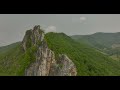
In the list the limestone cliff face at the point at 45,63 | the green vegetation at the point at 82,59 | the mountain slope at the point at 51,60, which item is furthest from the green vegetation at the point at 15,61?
the green vegetation at the point at 82,59

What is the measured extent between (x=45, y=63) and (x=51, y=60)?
6.18 ft

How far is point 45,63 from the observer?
4472cm

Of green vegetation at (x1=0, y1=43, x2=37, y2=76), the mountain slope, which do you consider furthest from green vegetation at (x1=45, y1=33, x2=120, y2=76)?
green vegetation at (x1=0, y1=43, x2=37, y2=76)

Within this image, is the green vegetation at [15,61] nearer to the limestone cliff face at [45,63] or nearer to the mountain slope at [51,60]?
the mountain slope at [51,60]

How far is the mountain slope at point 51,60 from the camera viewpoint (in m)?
41.3

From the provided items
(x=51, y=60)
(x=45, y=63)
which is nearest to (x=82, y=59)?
(x=51, y=60)

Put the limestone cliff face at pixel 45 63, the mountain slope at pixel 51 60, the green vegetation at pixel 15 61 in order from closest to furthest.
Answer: the limestone cliff face at pixel 45 63
the mountain slope at pixel 51 60
the green vegetation at pixel 15 61

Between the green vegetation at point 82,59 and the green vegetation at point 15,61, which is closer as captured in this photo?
the green vegetation at point 82,59

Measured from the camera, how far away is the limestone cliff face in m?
39.8

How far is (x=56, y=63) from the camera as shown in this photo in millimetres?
44844

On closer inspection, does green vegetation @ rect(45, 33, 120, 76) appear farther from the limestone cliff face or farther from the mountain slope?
the limestone cliff face
